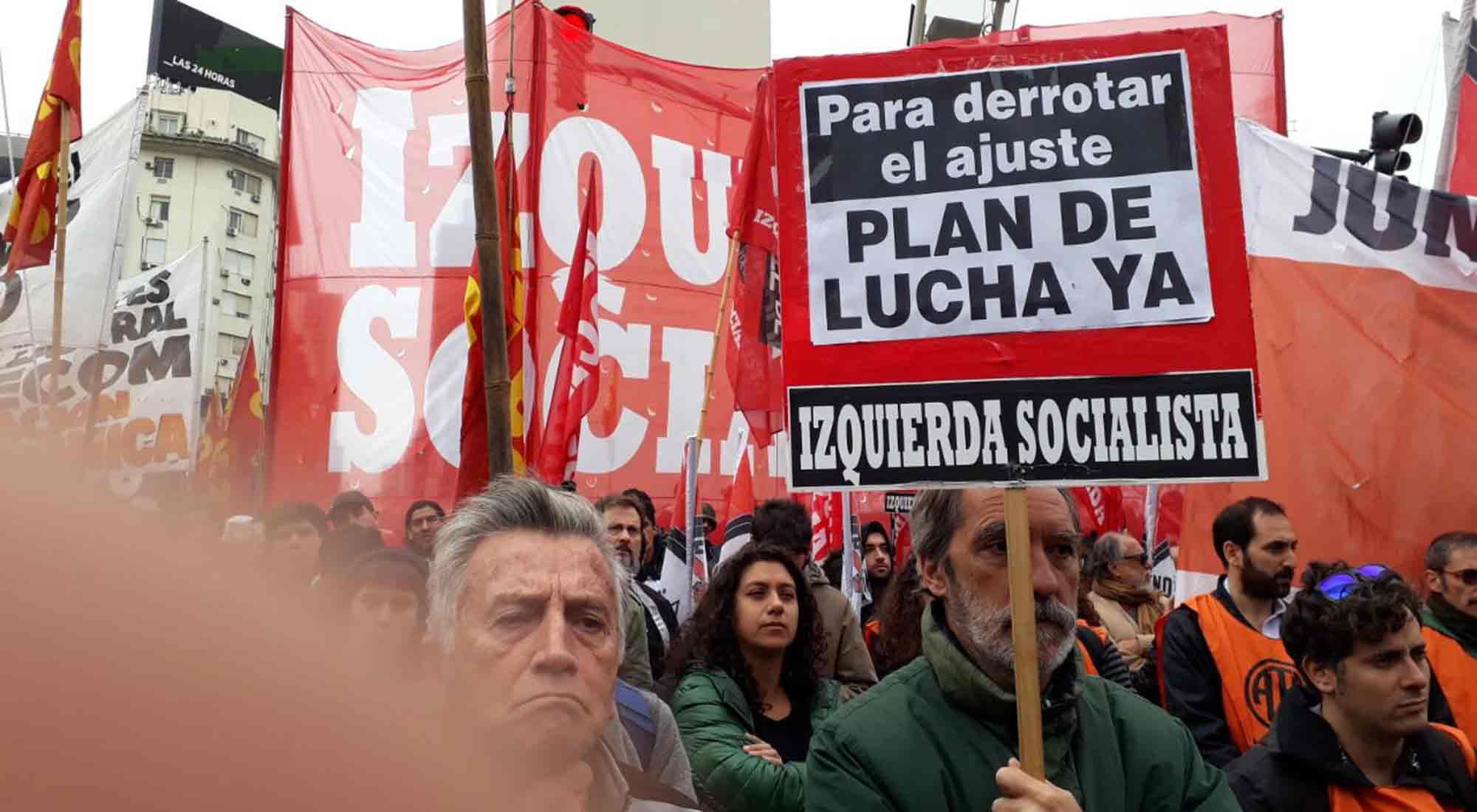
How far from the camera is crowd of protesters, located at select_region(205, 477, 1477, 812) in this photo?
1859 mm

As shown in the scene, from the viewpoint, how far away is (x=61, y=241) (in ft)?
14.0

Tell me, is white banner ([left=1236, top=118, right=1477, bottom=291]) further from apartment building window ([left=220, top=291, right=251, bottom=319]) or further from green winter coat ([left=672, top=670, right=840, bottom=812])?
apartment building window ([left=220, top=291, right=251, bottom=319])

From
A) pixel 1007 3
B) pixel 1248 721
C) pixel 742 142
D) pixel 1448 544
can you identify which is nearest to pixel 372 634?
pixel 1248 721

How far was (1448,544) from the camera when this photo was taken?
4.57 meters

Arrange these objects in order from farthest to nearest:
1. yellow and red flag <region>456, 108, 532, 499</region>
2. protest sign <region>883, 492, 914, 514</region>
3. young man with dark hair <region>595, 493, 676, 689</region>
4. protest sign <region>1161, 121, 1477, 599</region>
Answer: protest sign <region>883, 492, 914, 514</region>, protest sign <region>1161, 121, 1477, 599</region>, yellow and red flag <region>456, 108, 532, 499</region>, young man with dark hair <region>595, 493, 676, 689</region>

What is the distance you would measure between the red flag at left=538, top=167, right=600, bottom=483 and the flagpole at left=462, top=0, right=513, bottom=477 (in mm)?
2383

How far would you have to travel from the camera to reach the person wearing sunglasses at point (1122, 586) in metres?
5.41

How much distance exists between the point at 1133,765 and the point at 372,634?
6.18 feet

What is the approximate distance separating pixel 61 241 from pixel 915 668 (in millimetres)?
3504

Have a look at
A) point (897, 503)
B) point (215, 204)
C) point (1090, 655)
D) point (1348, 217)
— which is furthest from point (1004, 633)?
point (897, 503)

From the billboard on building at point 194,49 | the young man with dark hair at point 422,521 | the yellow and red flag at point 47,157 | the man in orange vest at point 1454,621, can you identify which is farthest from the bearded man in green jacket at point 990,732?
the billboard on building at point 194,49

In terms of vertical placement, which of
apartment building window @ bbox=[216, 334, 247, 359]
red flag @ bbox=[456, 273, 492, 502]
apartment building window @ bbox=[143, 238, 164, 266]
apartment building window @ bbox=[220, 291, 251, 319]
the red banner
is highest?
the red banner

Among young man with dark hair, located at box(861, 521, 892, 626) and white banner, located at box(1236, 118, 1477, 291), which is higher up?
white banner, located at box(1236, 118, 1477, 291)

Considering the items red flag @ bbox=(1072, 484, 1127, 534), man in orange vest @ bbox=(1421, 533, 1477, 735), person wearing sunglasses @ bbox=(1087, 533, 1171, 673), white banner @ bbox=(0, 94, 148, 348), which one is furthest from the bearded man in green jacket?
red flag @ bbox=(1072, 484, 1127, 534)
